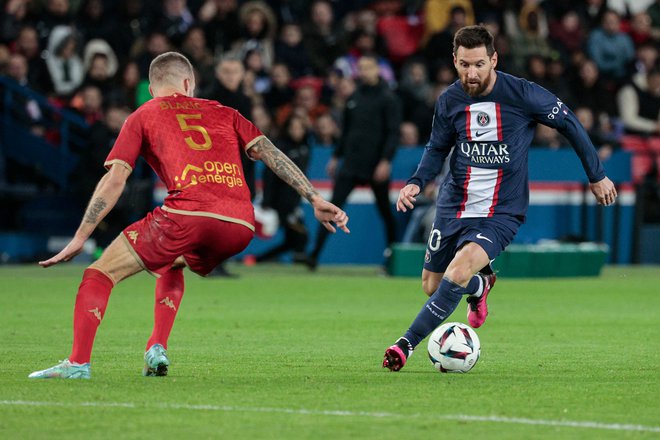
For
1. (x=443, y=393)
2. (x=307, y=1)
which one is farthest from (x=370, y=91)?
(x=443, y=393)

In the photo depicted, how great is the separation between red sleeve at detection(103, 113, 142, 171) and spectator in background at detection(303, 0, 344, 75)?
1404cm

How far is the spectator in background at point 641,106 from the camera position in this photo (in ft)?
73.4

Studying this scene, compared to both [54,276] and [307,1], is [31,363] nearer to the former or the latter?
[54,276]

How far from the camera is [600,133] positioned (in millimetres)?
21172

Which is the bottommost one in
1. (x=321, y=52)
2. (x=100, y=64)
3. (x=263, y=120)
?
(x=263, y=120)

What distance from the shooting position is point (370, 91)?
17.5 metres

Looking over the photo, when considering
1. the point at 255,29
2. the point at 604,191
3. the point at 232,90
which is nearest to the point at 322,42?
the point at 255,29

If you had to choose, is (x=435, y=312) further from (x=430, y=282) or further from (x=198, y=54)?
(x=198, y=54)

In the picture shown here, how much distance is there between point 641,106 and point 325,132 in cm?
544

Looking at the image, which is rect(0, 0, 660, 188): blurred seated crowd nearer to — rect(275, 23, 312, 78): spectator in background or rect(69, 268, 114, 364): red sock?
rect(275, 23, 312, 78): spectator in background

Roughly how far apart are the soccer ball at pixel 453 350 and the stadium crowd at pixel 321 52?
10483 mm

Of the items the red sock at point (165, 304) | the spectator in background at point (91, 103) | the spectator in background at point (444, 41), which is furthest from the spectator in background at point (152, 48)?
the red sock at point (165, 304)

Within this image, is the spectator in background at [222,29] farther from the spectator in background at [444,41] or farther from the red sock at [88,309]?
the red sock at [88,309]

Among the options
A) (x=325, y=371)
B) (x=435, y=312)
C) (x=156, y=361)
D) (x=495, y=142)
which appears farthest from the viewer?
(x=495, y=142)
